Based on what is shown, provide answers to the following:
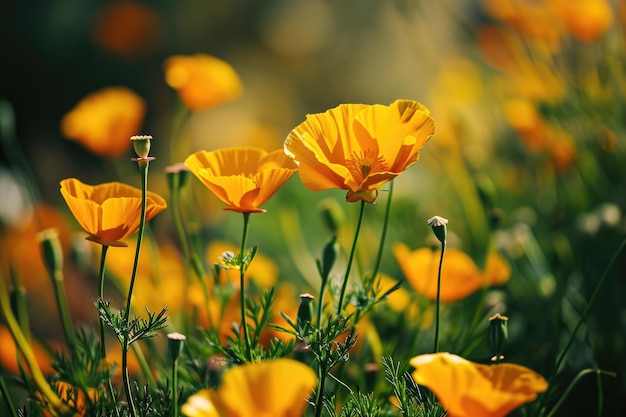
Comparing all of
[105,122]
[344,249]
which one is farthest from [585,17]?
[105,122]

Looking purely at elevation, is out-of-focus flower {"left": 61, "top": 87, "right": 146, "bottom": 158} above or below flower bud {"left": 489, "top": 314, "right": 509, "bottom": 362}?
above

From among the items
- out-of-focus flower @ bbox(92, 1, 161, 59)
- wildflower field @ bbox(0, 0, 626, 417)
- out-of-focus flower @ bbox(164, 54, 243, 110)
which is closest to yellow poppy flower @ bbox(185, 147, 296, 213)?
wildflower field @ bbox(0, 0, 626, 417)

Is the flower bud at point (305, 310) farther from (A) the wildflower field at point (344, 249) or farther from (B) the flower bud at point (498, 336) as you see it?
(B) the flower bud at point (498, 336)

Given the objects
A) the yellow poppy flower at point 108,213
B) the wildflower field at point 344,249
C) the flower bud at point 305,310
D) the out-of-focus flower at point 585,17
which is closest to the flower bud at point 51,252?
the wildflower field at point 344,249

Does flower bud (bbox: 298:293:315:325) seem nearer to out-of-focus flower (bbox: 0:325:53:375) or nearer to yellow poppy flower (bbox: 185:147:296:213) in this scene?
yellow poppy flower (bbox: 185:147:296:213)

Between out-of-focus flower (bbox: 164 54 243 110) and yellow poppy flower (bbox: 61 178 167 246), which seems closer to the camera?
yellow poppy flower (bbox: 61 178 167 246)

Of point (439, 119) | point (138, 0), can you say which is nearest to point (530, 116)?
point (439, 119)

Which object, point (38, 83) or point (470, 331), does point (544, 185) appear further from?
point (38, 83)
